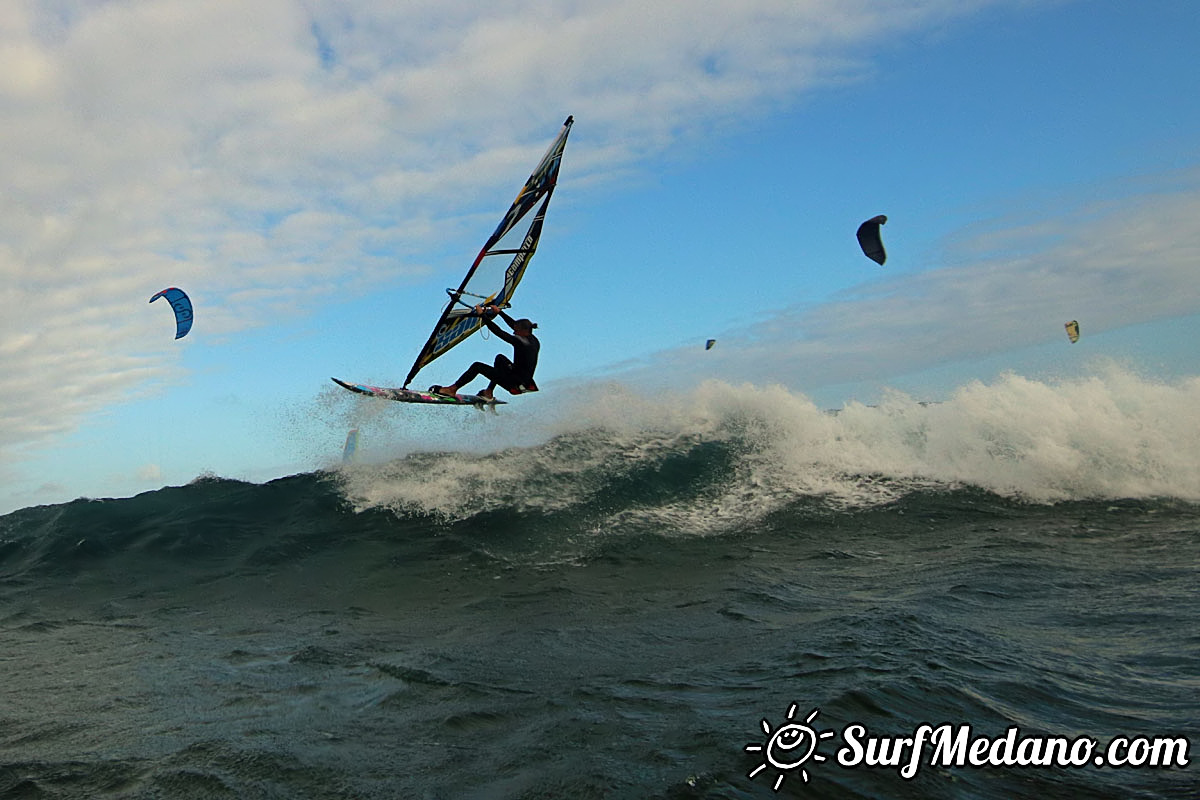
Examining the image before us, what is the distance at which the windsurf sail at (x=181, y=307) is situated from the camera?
12.0 meters

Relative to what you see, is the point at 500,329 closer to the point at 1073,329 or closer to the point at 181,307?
the point at 181,307


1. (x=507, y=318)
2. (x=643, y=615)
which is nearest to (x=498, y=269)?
(x=507, y=318)

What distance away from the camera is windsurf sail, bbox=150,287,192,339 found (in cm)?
1204

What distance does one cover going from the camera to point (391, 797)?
3404mm

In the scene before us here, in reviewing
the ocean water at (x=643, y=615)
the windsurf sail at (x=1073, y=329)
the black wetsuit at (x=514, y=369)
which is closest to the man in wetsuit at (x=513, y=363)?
the black wetsuit at (x=514, y=369)

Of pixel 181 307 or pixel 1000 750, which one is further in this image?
pixel 181 307

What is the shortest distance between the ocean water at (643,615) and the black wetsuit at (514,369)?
2.29 m

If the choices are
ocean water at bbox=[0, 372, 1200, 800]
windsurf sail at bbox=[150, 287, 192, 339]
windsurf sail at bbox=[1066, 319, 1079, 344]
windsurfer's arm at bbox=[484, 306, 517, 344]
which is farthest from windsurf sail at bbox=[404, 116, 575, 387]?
windsurf sail at bbox=[1066, 319, 1079, 344]

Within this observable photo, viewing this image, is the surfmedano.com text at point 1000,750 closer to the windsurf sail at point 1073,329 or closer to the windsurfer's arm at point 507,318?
the windsurfer's arm at point 507,318

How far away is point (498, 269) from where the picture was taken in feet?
31.6

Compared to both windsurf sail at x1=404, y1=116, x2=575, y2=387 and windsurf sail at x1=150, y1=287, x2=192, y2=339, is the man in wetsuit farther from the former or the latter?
windsurf sail at x1=150, y1=287, x2=192, y2=339

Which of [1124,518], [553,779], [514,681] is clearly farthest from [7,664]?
[1124,518]

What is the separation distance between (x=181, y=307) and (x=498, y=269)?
Answer: 20.2 ft

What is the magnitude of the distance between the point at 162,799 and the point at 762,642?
12.7 ft
